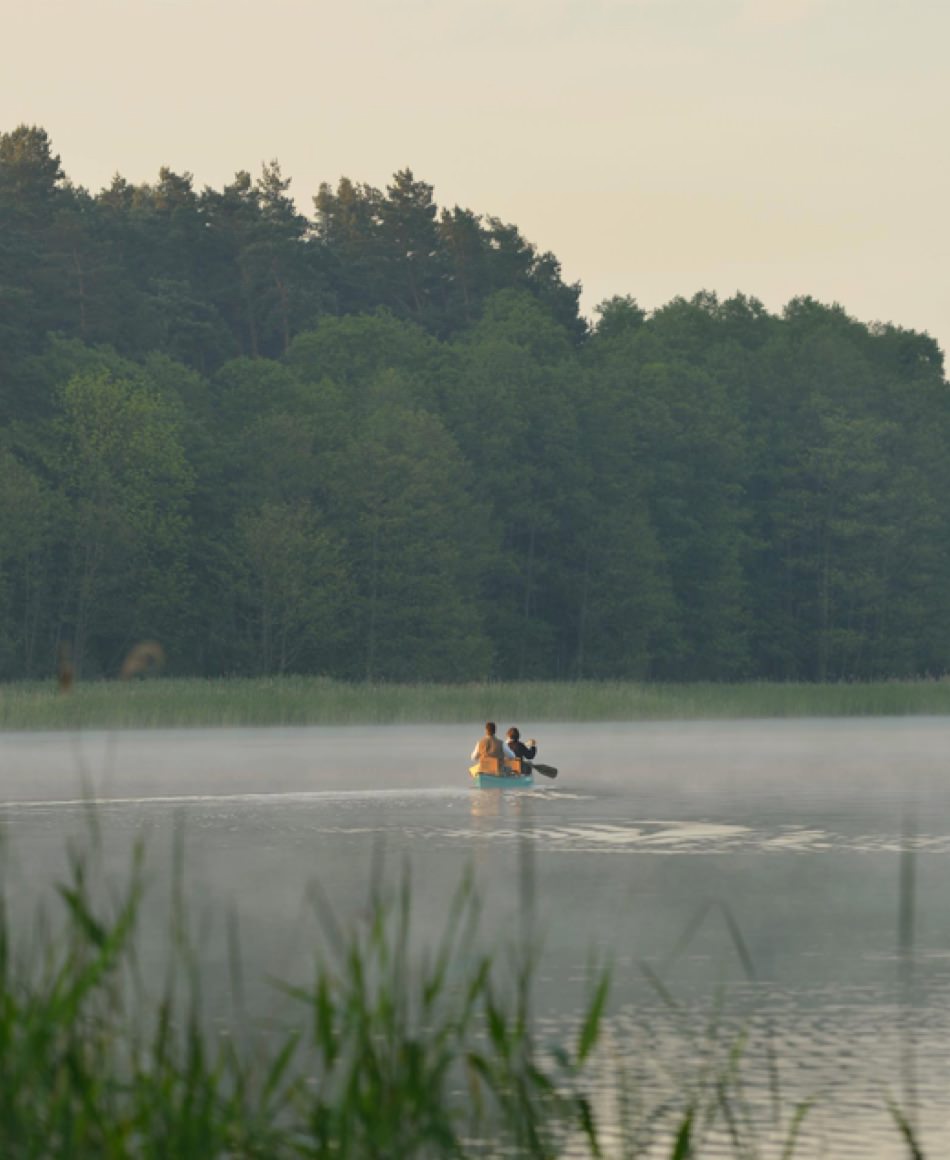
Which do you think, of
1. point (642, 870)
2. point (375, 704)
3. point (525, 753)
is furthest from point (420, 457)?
point (642, 870)

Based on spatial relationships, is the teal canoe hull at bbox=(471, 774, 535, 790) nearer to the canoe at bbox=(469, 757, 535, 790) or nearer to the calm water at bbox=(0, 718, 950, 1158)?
the canoe at bbox=(469, 757, 535, 790)

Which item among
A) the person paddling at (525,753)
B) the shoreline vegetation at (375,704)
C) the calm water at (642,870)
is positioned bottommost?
the calm water at (642,870)

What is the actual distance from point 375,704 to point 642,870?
35642 millimetres

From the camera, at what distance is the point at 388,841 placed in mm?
21938

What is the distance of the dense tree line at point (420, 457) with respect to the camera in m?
73.9

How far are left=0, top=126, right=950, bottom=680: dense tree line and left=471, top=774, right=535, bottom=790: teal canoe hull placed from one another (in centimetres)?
4200

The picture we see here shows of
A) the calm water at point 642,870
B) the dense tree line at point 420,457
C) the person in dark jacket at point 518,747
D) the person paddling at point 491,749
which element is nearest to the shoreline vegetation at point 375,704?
the calm water at point 642,870

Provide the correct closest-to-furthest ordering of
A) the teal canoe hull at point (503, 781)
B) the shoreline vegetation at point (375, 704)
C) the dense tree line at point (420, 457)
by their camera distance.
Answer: the teal canoe hull at point (503, 781) → the shoreline vegetation at point (375, 704) → the dense tree line at point (420, 457)

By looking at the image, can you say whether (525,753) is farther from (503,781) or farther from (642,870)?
(642,870)

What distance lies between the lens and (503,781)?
94.2 feet

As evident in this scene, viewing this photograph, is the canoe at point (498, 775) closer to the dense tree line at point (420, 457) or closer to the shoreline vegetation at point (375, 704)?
the shoreline vegetation at point (375, 704)

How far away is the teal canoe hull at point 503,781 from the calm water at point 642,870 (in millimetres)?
266

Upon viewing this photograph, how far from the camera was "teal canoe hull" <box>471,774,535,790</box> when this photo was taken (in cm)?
2867

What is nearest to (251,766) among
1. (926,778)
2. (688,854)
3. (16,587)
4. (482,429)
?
(926,778)
